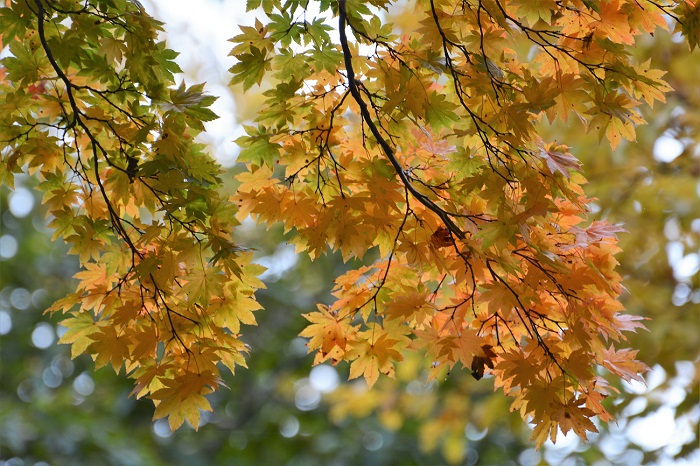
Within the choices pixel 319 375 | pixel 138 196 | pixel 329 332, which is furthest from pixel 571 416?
pixel 319 375

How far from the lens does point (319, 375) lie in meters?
7.33

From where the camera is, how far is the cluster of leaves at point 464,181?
1.53 metres

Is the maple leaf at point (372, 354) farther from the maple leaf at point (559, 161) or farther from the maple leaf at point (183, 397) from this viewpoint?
the maple leaf at point (559, 161)

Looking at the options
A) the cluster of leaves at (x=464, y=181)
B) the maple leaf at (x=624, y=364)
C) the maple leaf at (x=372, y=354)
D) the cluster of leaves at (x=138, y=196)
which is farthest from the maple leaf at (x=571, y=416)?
the cluster of leaves at (x=138, y=196)

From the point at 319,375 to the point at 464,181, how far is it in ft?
19.7

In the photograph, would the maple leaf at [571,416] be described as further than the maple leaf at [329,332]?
No

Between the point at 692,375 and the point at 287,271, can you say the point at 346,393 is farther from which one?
the point at 692,375

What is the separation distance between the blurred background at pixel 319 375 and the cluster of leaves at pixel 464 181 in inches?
65.6

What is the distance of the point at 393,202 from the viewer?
159cm

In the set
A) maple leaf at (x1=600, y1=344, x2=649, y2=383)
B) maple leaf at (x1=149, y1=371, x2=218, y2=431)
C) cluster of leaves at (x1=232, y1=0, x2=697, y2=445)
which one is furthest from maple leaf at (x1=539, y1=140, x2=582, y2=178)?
maple leaf at (x1=149, y1=371, x2=218, y2=431)

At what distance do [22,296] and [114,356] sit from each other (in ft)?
20.3

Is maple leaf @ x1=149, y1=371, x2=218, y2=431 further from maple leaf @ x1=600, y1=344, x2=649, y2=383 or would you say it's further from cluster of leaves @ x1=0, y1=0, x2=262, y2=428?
maple leaf @ x1=600, y1=344, x2=649, y2=383

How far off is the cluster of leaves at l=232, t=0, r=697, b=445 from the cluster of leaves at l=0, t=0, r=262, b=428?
162 mm

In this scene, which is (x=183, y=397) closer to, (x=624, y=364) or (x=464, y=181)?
(x=464, y=181)
